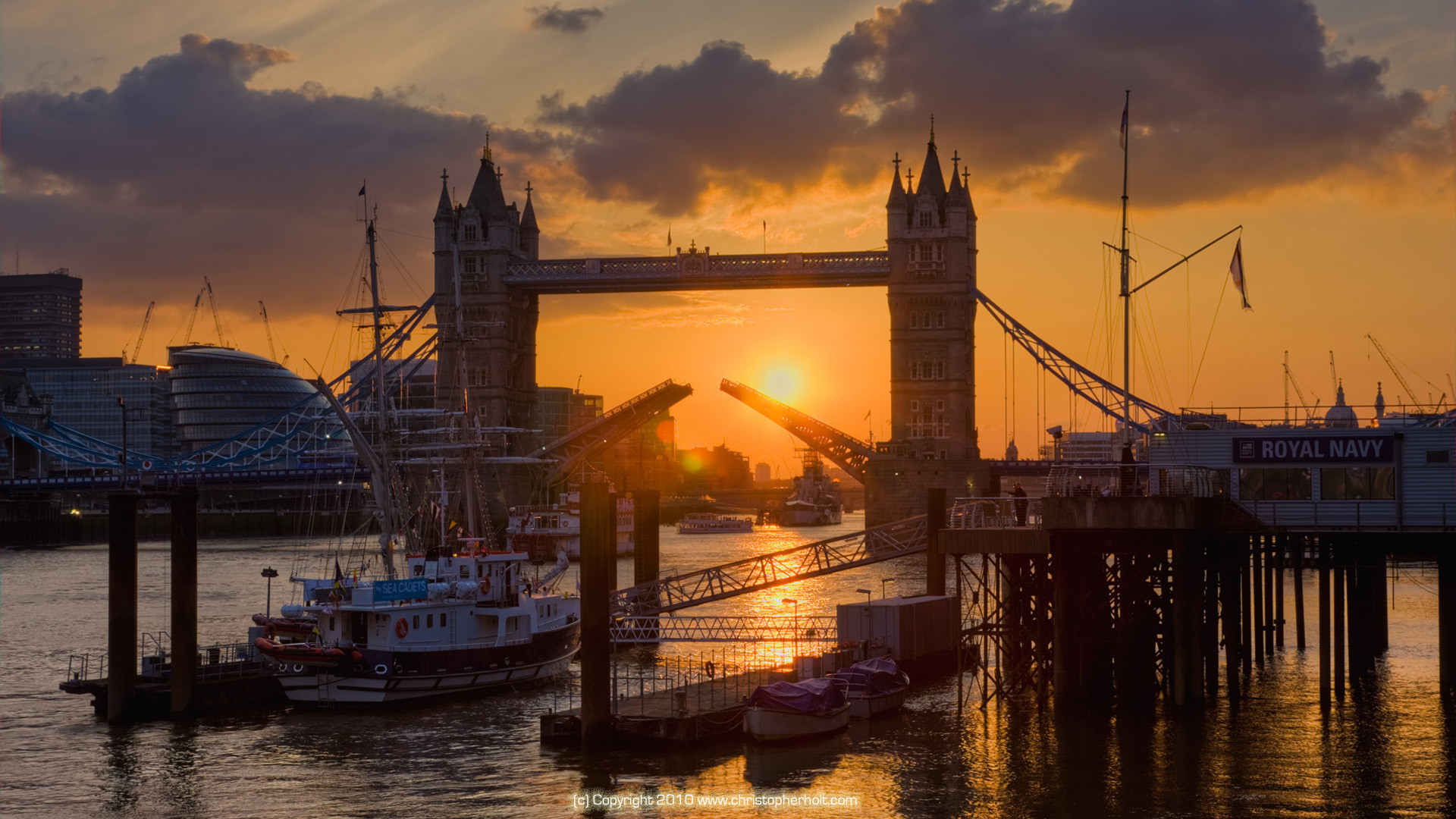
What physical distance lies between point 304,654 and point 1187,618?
25.2 meters

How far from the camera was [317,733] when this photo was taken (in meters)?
45.3

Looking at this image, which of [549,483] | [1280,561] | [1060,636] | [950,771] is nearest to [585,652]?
[950,771]

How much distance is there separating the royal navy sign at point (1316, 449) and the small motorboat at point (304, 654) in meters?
26.5

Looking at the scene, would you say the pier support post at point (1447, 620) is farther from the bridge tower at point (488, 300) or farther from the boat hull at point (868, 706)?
the bridge tower at point (488, 300)

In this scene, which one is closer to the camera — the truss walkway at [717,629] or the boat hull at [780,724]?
the boat hull at [780,724]

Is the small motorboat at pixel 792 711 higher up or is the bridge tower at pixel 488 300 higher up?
the bridge tower at pixel 488 300

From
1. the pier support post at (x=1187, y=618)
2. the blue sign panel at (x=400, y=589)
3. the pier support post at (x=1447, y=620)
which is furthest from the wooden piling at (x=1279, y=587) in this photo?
the blue sign panel at (x=400, y=589)

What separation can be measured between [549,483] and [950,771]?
337ft

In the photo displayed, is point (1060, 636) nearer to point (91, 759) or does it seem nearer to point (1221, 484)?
point (1221, 484)

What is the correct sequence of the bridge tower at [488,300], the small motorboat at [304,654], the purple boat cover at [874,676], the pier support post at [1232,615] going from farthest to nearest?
the bridge tower at [488,300]
the pier support post at [1232,615]
the small motorboat at [304,654]
the purple boat cover at [874,676]

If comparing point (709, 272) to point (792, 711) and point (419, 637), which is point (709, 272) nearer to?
point (419, 637)

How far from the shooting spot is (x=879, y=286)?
475 feet

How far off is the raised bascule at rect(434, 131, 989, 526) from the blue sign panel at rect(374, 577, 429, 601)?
87.0 metres

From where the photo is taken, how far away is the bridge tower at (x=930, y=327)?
463 ft
